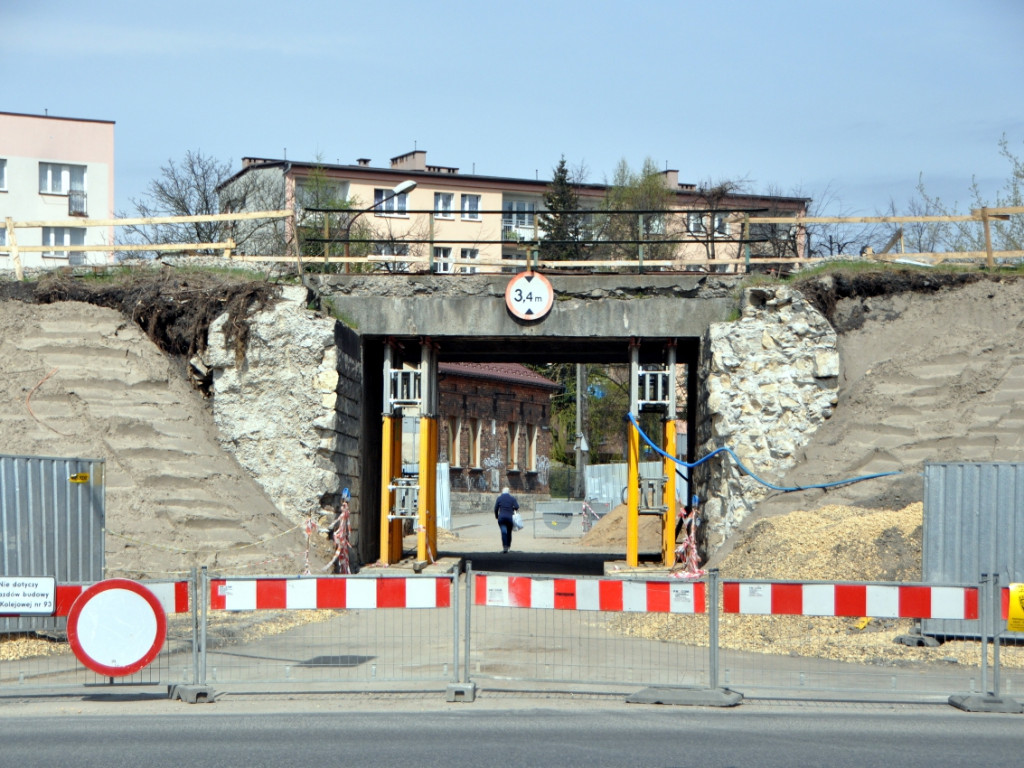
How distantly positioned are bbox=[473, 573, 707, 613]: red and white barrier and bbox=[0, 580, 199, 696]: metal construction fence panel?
113 inches

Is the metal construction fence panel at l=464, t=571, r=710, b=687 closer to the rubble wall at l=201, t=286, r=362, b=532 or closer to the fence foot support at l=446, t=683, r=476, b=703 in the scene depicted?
the fence foot support at l=446, t=683, r=476, b=703

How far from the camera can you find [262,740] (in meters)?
8.37

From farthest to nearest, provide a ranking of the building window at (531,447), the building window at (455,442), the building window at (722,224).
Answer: the building window at (531,447)
the building window at (455,442)
the building window at (722,224)

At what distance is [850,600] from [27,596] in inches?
286

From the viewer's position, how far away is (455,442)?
51219mm

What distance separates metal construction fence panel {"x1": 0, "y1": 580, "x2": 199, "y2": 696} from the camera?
34.3 feet

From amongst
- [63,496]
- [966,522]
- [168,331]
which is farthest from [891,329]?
[63,496]

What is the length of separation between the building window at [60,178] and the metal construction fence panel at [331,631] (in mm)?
47690

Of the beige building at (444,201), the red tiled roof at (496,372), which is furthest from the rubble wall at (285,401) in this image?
the red tiled roof at (496,372)

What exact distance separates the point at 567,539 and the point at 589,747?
30030 mm

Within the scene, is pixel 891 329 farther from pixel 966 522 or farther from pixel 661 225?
pixel 661 225

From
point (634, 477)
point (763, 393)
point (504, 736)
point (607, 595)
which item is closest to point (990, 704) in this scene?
point (607, 595)

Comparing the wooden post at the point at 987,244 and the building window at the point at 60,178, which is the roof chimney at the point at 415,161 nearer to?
the building window at the point at 60,178

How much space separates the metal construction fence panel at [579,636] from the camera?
1050 cm
